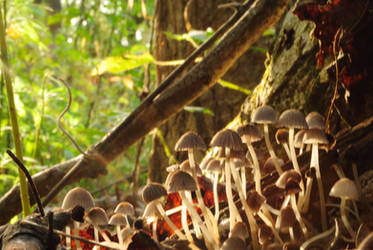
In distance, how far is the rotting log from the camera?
78.5 inches

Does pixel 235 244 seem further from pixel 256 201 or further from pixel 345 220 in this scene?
pixel 345 220

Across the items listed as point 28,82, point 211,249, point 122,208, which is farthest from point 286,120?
point 28,82

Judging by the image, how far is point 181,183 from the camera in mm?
1253

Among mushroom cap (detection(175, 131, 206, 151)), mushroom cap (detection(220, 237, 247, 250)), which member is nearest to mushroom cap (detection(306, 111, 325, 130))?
mushroom cap (detection(175, 131, 206, 151))

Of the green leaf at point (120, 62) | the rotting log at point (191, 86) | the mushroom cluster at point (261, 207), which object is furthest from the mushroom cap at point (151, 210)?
the green leaf at point (120, 62)

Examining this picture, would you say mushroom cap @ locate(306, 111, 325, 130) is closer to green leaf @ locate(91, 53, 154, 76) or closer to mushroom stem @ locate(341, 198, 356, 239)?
mushroom stem @ locate(341, 198, 356, 239)

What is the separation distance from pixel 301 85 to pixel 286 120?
0.57m

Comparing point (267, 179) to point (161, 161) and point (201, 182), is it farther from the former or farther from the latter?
point (161, 161)

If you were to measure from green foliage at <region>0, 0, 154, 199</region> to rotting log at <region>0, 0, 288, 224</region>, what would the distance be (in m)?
0.58

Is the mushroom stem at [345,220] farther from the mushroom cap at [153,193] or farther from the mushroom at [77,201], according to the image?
the mushroom at [77,201]

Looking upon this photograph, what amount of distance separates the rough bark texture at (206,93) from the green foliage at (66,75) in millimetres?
382

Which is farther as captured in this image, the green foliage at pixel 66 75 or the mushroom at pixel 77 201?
the green foliage at pixel 66 75

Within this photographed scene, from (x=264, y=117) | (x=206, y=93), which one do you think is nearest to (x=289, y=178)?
(x=264, y=117)

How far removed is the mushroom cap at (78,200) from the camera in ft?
4.28
